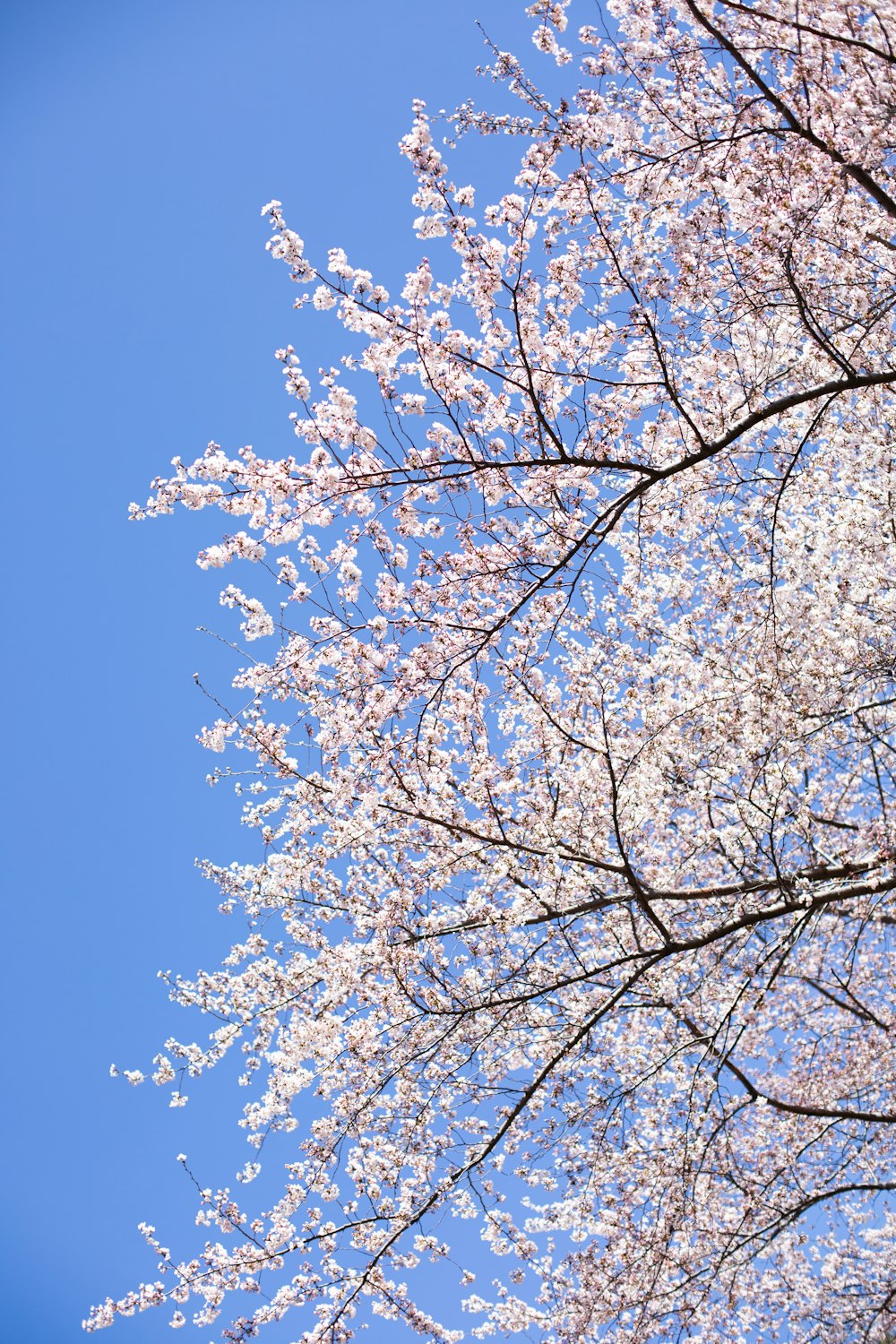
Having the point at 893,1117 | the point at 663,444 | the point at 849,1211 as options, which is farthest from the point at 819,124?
the point at 849,1211

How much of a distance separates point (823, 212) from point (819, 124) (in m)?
0.42

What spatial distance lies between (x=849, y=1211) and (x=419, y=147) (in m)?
10.4

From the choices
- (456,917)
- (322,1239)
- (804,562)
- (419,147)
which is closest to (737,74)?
(419,147)

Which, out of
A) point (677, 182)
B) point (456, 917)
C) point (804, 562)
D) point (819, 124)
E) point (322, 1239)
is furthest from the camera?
point (804, 562)

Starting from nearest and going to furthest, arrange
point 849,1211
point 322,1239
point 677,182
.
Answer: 1. point 677,182
2. point 322,1239
3. point 849,1211

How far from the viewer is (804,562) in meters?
6.73

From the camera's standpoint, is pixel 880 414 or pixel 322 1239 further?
pixel 880 414

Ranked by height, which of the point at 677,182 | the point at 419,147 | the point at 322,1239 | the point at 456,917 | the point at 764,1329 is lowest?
the point at 764,1329

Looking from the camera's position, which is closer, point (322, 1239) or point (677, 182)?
point (677, 182)

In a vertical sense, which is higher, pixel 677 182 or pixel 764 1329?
pixel 677 182

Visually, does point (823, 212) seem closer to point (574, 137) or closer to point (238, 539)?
point (574, 137)

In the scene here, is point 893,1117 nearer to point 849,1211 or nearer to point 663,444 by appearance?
point 849,1211

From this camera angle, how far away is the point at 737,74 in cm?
520

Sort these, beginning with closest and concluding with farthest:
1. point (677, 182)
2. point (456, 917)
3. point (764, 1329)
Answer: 1. point (677, 182)
2. point (456, 917)
3. point (764, 1329)
